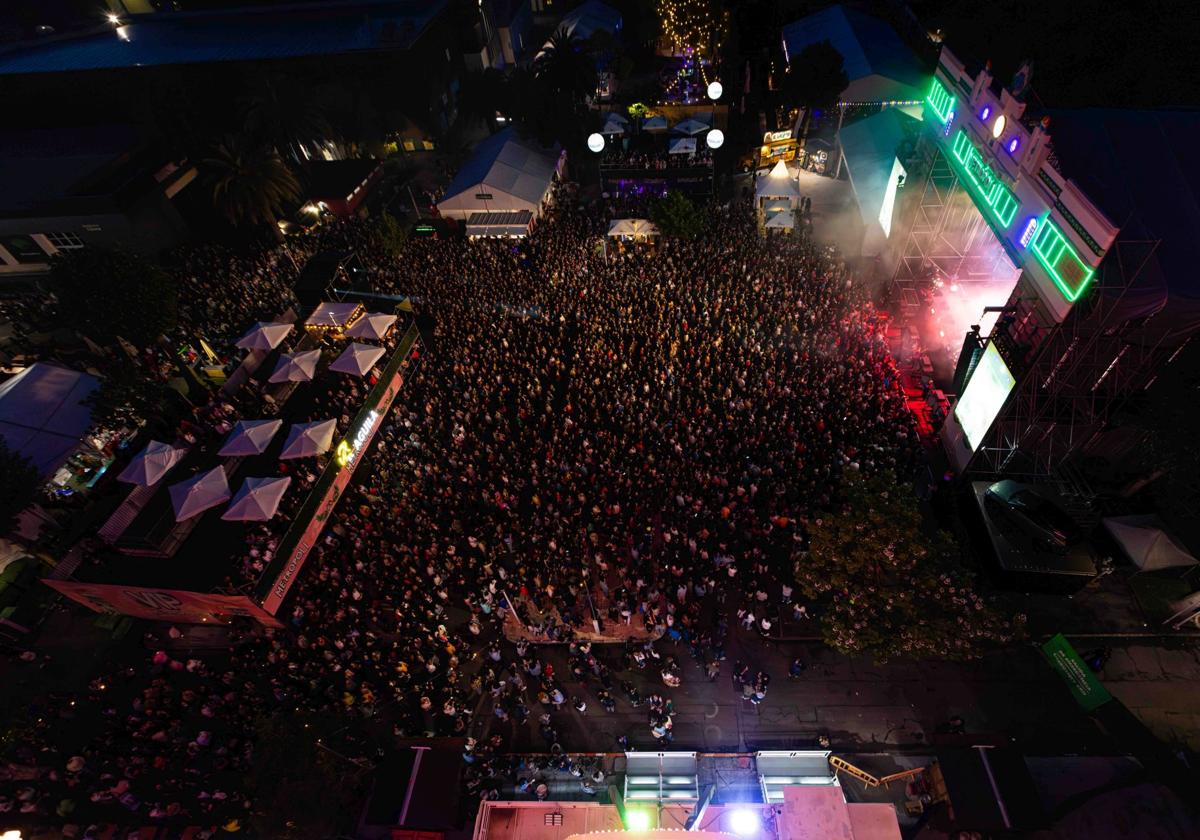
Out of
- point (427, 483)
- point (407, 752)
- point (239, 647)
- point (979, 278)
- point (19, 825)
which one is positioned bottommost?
point (19, 825)

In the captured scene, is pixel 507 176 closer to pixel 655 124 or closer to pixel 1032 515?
pixel 655 124

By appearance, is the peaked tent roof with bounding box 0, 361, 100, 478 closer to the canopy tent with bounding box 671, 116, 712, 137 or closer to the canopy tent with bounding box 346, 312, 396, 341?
the canopy tent with bounding box 346, 312, 396, 341

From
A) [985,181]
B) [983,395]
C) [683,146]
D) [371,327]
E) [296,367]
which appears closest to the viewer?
[983,395]

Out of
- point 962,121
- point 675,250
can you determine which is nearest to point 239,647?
point 675,250

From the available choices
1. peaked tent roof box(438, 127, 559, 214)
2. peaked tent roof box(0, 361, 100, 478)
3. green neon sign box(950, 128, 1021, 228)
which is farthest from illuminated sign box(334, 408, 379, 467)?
green neon sign box(950, 128, 1021, 228)

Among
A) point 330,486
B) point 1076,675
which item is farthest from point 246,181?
point 1076,675

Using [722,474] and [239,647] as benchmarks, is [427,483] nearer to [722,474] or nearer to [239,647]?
[239,647]
